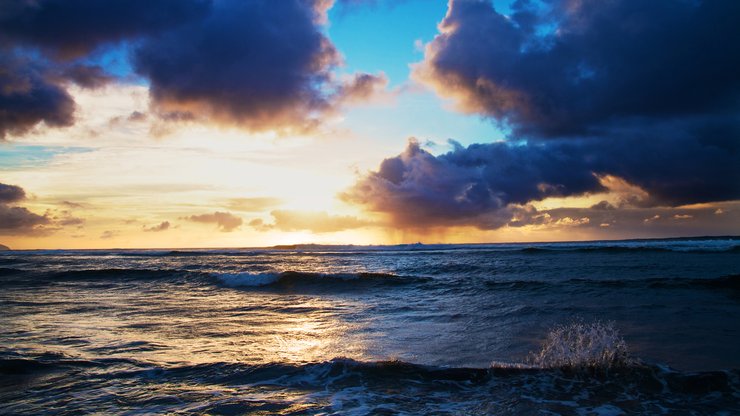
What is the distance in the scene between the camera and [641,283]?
1953 centimetres

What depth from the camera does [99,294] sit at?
2088 centimetres

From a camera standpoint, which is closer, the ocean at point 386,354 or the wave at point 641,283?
the ocean at point 386,354

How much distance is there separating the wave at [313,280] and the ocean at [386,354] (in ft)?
19.1

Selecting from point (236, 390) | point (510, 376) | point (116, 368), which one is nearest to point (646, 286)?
point (510, 376)

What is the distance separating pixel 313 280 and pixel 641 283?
17.3 metres

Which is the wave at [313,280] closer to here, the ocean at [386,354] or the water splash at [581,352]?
the ocean at [386,354]

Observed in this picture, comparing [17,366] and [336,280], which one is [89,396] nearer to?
[17,366]

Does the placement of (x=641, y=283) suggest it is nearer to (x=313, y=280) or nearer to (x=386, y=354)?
(x=386, y=354)

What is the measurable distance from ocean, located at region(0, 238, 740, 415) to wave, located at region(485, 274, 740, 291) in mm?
303

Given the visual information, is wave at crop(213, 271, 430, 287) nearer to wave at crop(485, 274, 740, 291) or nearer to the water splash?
wave at crop(485, 274, 740, 291)

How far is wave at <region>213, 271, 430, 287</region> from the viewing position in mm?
24609

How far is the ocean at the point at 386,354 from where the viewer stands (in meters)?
6.54

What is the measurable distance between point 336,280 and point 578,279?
13.4 metres

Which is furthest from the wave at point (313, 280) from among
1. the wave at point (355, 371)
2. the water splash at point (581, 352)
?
the wave at point (355, 371)
